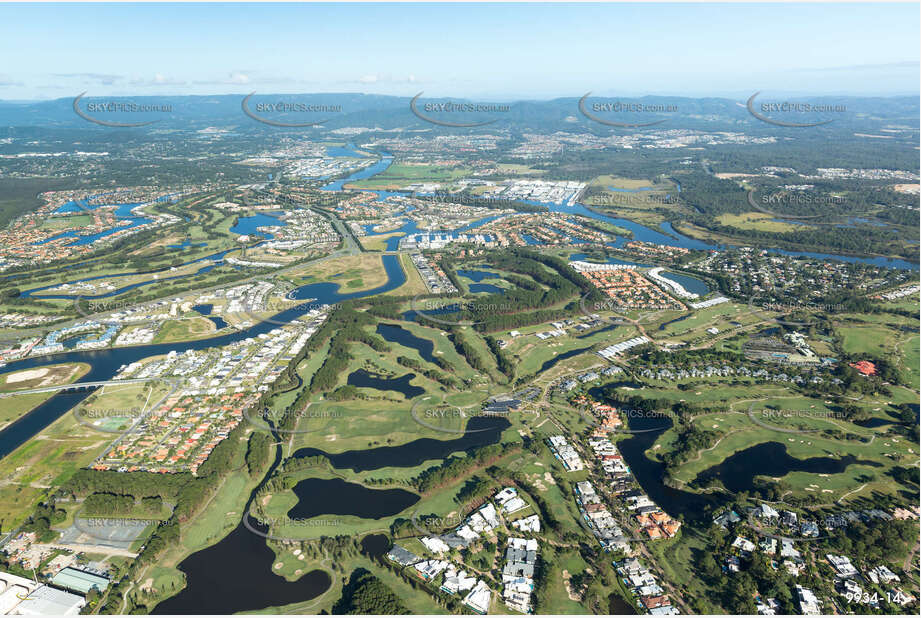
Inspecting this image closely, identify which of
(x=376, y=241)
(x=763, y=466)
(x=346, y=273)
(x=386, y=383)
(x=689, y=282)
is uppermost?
(x=376, y=241)

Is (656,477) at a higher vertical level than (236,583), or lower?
higher

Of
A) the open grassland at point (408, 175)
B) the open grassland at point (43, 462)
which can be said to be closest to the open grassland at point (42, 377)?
the open grassland at point (43, 462)

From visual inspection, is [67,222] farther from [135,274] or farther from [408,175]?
[408,175]

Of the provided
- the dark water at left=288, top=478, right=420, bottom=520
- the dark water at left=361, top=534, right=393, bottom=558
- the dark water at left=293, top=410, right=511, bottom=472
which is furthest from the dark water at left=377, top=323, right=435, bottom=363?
the dark water at left=361, top=534, right=393, bottom=558

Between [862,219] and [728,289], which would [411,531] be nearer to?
[728,289]

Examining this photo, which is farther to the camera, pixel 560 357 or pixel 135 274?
pixel 135 274

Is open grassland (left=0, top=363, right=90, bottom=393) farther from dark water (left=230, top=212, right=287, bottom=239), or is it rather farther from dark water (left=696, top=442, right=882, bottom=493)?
dark water (left=696, top=442, right=882, bottom=493)

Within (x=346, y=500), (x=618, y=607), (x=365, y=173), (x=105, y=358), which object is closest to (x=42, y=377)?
(x=105, y=358)
